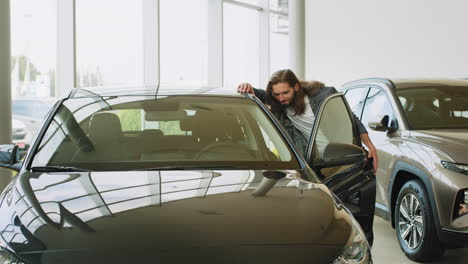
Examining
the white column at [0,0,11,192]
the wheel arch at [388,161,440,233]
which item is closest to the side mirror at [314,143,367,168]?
the wheel arch at [388,161,440,233]

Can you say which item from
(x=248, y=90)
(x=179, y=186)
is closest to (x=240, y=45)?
(x=248, y=90)

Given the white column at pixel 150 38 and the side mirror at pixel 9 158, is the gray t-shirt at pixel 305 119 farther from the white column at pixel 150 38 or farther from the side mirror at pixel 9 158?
the white column at pixel 150 38

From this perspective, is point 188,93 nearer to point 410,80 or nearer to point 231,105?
point 231,105

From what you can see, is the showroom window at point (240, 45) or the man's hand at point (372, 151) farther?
the showroom window at point (240, 45)

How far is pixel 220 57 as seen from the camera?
12508 millimetres

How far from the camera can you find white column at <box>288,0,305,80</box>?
1247cm

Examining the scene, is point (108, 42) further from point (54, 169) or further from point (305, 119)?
point (54, 169)

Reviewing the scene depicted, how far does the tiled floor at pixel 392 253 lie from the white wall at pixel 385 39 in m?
4.86

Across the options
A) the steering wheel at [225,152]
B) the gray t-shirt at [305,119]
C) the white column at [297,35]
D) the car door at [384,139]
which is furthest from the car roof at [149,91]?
the white column at [297,35]

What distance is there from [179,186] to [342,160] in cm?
82

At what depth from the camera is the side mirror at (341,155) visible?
268 cm

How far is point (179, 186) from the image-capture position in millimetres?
2246

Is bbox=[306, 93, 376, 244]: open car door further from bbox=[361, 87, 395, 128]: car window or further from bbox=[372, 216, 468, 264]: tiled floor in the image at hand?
bbox=[361, 87, 395, 128]: car window

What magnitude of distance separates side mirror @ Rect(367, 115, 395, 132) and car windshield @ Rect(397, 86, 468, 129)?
6.7 inches
